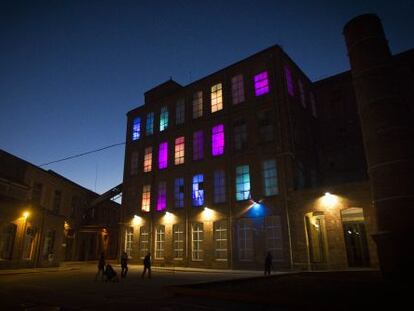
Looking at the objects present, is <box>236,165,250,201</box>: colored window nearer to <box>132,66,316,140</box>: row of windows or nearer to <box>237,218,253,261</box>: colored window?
<box>237,218,253,261</box>: colored window

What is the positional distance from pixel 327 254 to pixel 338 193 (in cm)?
373

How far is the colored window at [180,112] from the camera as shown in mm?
29422

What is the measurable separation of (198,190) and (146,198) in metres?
6.65

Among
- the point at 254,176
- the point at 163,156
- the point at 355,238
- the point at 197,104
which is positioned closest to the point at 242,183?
the point at 254,176

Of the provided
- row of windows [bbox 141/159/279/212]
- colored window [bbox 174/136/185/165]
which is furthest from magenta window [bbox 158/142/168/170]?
row of windows [bbox 141/159/279/212]

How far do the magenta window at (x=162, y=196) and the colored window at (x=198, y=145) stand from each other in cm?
434

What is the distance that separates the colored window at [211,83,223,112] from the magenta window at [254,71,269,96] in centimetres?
346

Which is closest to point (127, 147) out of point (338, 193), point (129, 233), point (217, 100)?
point (129, 233)

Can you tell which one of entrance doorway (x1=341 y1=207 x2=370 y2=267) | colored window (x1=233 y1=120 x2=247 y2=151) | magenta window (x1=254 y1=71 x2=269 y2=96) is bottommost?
entrance doorway (x1=341 y1=207 x2=370 y2=267)

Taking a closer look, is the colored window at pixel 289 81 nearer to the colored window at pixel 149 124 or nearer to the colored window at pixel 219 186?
the colored window at pixel 219 186

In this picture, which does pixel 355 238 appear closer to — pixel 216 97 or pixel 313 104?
pixel 313 104

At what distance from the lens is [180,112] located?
29766 mm

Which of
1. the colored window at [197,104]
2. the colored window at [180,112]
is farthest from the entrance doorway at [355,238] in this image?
the colored window at [180,112]

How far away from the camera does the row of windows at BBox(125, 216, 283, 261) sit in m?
20.5
